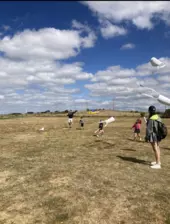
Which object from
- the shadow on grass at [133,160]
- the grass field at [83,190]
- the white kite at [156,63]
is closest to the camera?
the grass field at [83,190]

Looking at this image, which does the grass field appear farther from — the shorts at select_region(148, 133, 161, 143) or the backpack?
the backpack

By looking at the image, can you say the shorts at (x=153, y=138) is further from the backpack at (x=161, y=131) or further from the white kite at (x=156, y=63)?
the white kite at (x=156, y=63)

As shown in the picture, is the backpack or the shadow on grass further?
the shadow on grass

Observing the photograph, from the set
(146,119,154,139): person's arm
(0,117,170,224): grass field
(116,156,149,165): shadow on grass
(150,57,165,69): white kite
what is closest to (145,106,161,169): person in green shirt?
(146,119,154,139): person's arm

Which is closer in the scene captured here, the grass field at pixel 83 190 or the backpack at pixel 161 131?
the grass field at pixel 83 190

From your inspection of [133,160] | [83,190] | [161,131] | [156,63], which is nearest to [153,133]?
[161,131]

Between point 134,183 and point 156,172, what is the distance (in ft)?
5.37

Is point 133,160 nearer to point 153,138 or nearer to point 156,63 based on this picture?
point 153,138

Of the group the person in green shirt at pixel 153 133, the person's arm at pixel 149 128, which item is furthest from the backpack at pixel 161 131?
the person's arm at pixel 149 128

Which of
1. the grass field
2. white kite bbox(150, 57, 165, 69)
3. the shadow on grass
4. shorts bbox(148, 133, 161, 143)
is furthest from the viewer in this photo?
the shadow on grass

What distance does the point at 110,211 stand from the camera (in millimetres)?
5746

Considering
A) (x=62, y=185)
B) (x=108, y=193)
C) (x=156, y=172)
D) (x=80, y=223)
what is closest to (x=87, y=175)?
(x=62, y=185)

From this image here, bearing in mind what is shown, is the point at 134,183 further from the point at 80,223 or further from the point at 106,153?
the point at 106,153

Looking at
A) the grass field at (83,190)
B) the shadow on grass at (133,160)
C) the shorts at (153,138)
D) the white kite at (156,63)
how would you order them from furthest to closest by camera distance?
the shadow on grass at (133,160) → the shorts at (153,138) → the white kite at (156,63) → the grass field at (83,190)
